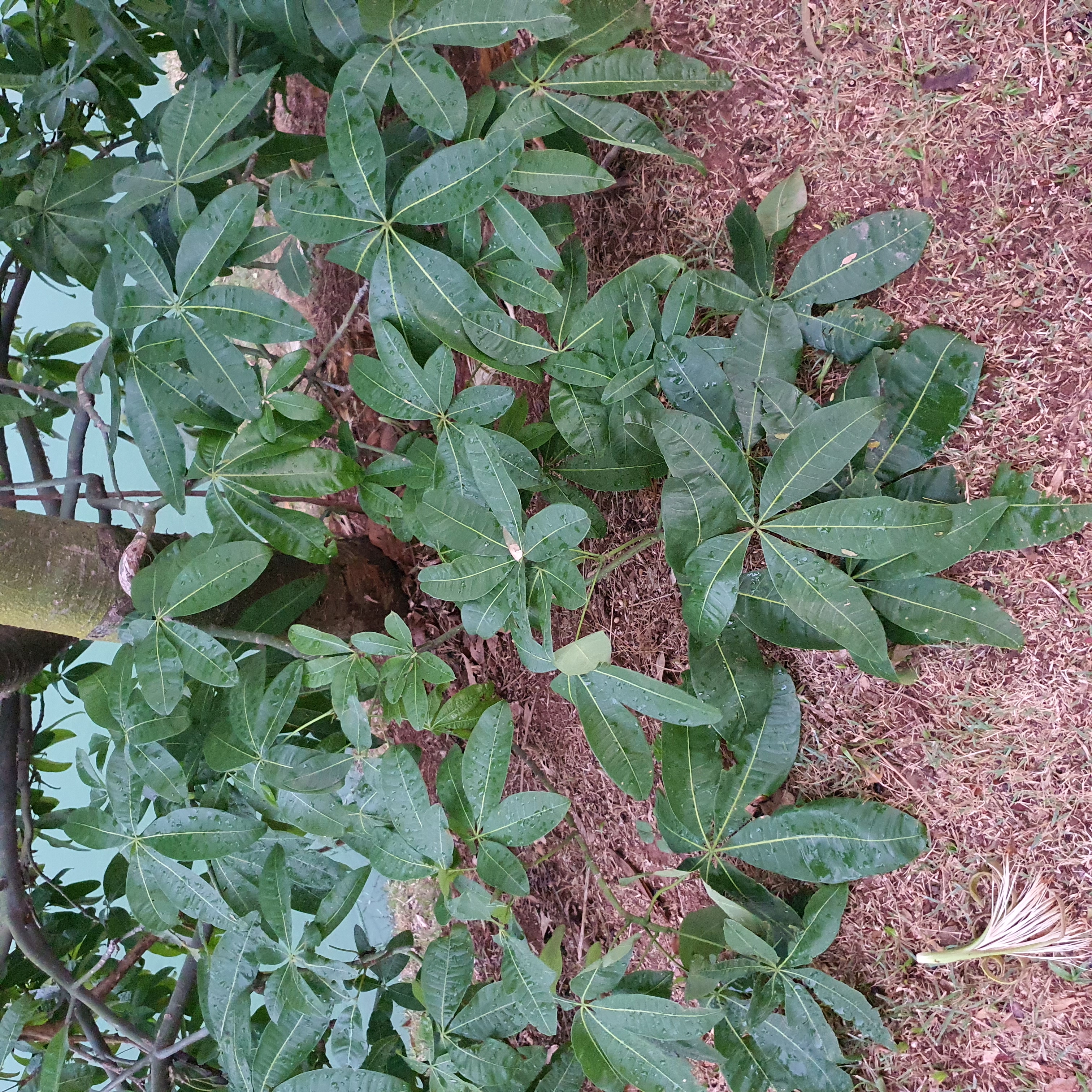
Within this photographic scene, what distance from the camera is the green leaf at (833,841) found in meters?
1.21

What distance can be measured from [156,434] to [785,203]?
0.99m

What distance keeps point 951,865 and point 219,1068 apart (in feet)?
4.27

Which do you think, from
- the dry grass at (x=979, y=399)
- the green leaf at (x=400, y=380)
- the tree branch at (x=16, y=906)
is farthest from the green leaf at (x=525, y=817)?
the tree branch at (x=16, y=906)

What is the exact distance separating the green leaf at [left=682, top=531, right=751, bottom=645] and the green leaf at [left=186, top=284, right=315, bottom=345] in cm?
61

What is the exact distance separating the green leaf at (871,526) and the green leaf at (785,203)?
50cm

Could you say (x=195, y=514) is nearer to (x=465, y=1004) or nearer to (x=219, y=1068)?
(x=219, y=1068)

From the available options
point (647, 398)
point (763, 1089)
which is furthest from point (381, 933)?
point (647, 398)

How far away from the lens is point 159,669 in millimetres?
1189

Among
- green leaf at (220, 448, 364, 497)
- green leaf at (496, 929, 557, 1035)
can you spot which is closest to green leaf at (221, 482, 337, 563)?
green leaf at (220, 448, 364, 497)

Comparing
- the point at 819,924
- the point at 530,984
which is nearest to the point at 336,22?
the point at 530,984

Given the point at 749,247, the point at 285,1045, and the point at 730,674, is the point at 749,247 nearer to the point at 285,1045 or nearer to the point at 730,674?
the point at 730,674

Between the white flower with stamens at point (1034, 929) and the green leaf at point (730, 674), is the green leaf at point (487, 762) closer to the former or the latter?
the green leaf at point (730, 674)

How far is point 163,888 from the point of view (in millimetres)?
1286

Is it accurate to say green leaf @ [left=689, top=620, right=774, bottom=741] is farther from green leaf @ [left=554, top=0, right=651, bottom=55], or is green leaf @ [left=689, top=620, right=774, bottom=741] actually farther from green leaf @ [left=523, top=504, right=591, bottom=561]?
green leaf @ [left=554, top=0, right=651, bottom=55]
